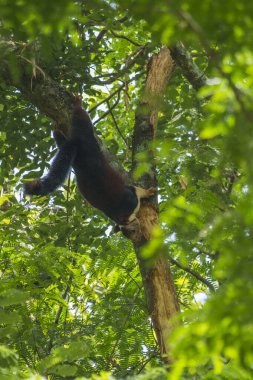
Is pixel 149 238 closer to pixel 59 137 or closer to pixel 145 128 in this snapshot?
pixel 145 128

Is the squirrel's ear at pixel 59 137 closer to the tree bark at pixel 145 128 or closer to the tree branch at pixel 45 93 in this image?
the tree bark at pixel 145 128

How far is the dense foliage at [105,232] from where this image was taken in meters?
2.21

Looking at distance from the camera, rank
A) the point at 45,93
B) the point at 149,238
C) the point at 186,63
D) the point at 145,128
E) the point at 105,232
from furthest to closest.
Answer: the point at 105,232
the point at 145,128
the point at 45,93
the point at 186,63
the point at 149,238

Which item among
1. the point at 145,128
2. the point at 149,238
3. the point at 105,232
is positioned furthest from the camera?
the point at 105,232

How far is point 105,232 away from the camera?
24.7ft

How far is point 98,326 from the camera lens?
718 centimetres

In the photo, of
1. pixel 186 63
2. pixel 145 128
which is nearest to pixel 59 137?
pixel 145 128

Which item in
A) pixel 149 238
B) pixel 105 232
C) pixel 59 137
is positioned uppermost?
pixel 59 137

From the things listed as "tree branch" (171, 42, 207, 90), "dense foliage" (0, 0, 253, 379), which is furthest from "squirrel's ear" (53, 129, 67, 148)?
"tree branch" (171, 42, 207, 90)

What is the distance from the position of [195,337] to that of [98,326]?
198 inches

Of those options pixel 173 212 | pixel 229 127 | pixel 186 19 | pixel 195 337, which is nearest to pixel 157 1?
pixel 186 19

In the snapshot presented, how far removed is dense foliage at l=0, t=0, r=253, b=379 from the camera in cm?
221

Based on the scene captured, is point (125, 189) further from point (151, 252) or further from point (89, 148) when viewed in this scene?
point (151, 252)

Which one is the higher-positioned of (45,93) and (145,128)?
(45,93)
